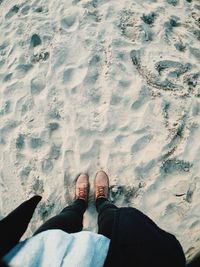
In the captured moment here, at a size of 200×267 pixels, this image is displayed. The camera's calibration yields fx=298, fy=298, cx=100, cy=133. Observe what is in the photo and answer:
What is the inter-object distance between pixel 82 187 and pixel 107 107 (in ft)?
2.60

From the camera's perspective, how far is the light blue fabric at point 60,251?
46.8 inches

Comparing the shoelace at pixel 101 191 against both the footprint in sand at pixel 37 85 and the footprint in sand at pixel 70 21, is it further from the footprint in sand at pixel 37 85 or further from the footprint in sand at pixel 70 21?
the footprint in sand at pixel 70 21

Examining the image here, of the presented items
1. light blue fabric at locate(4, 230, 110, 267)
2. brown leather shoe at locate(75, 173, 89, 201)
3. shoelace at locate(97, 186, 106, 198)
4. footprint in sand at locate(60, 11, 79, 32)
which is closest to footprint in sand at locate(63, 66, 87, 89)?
footprint in sand at locate(60, 11, 79, 32)

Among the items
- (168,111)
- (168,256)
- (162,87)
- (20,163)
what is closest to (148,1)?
(162,87)

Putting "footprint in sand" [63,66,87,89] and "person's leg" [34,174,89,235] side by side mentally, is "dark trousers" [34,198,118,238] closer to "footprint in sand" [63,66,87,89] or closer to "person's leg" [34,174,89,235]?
"person's leg" [34,174,89,235]

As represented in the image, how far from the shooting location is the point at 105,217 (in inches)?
73.9

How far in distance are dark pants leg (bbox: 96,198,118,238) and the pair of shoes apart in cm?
10

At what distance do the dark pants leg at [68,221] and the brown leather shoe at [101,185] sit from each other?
28 centimetres

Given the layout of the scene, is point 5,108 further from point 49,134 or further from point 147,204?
point 147,204

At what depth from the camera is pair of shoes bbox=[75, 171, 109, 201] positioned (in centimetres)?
247

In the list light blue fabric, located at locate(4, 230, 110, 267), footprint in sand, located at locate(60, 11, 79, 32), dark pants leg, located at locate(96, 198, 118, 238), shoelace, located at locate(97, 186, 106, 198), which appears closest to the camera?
light blue fabric, located at locate(4, 230, 110, 267)

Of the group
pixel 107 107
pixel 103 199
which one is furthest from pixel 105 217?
pixel 107 107

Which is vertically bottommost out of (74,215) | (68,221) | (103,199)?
(103,199)

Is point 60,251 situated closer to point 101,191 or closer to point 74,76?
point 101,191
